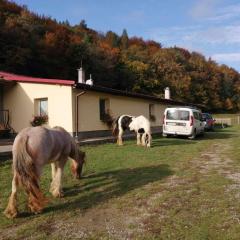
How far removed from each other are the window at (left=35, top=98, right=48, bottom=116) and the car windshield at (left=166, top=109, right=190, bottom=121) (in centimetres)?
736

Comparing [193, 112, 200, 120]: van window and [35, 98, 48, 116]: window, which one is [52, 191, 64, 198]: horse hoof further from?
[193, 112, 200, 120]: van window

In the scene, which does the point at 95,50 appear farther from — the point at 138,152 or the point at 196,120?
the point at 138,152

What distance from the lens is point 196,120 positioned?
2534cm

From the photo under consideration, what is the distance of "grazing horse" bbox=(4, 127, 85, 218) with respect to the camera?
719cm

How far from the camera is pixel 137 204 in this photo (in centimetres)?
797

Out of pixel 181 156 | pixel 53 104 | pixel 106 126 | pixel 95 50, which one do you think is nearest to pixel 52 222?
pixel 181 156

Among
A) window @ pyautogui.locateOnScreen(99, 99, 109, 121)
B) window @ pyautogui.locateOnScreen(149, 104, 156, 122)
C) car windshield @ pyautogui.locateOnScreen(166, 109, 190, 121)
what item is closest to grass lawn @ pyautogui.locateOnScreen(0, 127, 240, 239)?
window @ pyautogui.locateOnScreen(99, 99, 109, 121)

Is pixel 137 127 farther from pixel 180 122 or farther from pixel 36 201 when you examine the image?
pixel 36 201

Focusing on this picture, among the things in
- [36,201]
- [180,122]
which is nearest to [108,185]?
[36,201]

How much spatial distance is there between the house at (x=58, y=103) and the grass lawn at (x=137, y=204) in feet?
23.6

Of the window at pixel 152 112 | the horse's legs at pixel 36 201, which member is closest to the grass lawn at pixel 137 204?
the horse's legs at pixel 36 201

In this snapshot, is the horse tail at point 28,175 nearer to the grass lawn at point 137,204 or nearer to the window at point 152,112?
the grass lawn at point 137,204

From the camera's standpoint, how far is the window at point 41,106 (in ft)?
68.5

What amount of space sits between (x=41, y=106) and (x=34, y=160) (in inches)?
546
